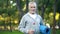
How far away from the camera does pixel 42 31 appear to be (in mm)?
4172

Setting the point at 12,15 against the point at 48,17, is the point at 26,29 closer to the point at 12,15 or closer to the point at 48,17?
the point at 48,17

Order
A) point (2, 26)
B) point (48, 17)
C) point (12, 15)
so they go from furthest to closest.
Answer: point (2, 26) < point (12, 15) < point (48, 17)

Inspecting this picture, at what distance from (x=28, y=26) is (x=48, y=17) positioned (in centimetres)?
2457

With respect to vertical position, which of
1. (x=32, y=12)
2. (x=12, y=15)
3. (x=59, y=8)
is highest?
(x=32, y=12)

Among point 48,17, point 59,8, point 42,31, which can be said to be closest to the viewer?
point 42,31

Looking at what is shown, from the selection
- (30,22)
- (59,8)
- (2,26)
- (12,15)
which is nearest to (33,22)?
(30,22)

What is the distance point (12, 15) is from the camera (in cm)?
3791

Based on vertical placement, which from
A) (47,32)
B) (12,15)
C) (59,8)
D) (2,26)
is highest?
(47,32)

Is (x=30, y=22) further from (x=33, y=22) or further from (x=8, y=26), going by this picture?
(x=8, y=26)

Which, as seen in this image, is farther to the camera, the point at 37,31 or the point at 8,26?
the point at 8,26

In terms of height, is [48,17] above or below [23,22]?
below

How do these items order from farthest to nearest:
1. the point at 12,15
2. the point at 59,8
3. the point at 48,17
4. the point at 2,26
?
the point at 2,26 < the point at 12,15 < the point at 48,17 < the point at 59,8

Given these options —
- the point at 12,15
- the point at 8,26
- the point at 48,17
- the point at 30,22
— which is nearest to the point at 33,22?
the point at 30,22

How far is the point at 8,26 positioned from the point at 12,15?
17.3ft
